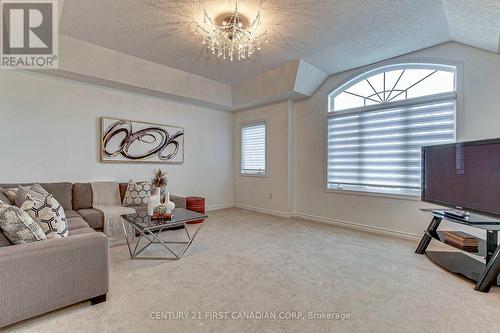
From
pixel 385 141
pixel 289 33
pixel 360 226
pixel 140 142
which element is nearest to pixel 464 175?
pixel 385 141

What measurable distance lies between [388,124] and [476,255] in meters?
2.12

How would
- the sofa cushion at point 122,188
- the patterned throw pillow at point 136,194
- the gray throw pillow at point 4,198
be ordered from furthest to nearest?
1. the sofa cushion at point 122,188
2. the patterned throw pillow at point 136,194
3. the gray throw pillow at point 4,198

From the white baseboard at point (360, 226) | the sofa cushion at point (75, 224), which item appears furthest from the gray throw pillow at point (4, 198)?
the white baseboard at point (360, 226)

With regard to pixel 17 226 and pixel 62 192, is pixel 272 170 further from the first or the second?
pixel 17 226

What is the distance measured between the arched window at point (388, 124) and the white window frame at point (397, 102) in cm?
2

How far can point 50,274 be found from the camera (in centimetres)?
170

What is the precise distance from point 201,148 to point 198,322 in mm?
4217

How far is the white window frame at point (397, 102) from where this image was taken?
123 inches

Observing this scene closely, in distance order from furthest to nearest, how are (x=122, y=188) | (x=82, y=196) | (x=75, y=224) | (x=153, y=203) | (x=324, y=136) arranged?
(x=324, y=136) → (x=122, y=188) → (x=82, y=196) → (x=153, y=203) → (x=75, y=224)

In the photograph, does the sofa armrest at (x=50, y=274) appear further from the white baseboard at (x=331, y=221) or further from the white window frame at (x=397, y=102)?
the white window frame at (x=397, y=102)

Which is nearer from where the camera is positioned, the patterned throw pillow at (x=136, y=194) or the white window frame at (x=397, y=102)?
the white window frame at (x=397, y=102)

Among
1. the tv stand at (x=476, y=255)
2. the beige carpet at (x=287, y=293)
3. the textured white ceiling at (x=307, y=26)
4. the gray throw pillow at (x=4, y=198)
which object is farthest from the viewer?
the gray throw pillow at (x=4, y=198)

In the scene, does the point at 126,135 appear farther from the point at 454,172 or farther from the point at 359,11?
the point at 454,172

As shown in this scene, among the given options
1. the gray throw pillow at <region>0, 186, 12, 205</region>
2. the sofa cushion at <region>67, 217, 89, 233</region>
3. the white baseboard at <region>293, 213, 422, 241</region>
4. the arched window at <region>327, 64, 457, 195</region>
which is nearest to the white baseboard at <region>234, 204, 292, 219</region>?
the white baseboard at <region>293, 213, 422, 241</region>
